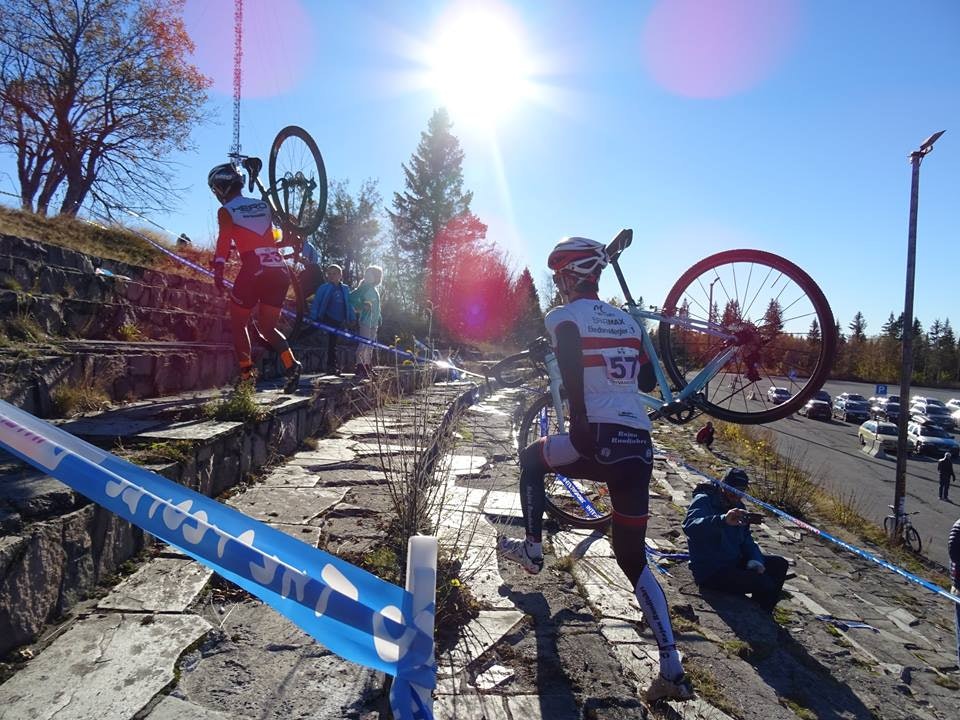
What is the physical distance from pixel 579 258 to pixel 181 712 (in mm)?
2438

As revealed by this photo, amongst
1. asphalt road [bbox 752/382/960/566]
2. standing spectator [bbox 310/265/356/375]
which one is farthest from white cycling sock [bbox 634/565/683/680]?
asphalt road [bbox 752/382/960/566]

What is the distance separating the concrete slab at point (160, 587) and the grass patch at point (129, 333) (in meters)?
3.20

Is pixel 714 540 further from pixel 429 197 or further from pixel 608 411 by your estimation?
pixel 429 197

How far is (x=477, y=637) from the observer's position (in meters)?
2.48

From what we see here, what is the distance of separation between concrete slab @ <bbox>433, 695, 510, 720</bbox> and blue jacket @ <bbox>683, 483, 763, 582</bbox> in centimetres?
242

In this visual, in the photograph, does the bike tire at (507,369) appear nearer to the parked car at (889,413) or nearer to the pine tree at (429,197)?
the pine tree at (429,197)

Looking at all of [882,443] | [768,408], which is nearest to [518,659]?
[768,408]

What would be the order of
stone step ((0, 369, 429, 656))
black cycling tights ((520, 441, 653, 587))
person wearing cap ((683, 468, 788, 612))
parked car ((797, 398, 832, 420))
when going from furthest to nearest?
parked car ((797, 398, 832, 420))
person wearing cap ((683, 468, 788, 612))
black cycling tights ((520, 441, 653, 587))
stone step ((0, 369, 429, 656))

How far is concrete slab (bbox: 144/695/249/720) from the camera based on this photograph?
64.5 inches

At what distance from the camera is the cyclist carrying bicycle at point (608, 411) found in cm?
257

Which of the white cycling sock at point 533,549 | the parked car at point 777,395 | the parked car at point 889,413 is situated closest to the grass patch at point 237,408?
the white cycling sock at point 533,549

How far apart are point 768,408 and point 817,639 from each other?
1709 millimetres

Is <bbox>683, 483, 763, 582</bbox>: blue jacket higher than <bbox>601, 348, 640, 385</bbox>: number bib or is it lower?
lower

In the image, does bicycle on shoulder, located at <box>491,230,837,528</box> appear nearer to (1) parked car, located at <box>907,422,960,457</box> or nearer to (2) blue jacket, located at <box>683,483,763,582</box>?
(2) blue jacket, located at <box>683,483,763,582</box>
